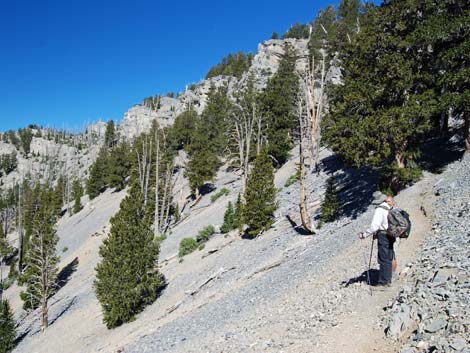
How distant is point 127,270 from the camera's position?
77.7 feet

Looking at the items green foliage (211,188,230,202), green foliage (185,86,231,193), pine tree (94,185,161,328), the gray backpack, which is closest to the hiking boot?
the gray backpack

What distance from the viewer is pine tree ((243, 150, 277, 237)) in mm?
26812

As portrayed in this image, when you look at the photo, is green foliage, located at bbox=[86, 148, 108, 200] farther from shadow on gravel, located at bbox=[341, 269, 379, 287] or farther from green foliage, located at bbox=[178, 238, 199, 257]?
shadow on gravel, located at bbox=[341, 269, 379, 287]

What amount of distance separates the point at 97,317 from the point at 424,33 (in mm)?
27123

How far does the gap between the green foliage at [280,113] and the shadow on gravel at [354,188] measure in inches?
420

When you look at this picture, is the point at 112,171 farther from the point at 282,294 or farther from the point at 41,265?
the point at 282,294

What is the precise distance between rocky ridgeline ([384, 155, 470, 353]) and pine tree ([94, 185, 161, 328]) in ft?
58.6

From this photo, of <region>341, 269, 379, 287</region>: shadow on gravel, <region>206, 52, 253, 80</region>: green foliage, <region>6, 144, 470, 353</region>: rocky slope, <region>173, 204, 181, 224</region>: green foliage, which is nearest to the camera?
<region>6, 144, 470, 353</region>: rocky slope

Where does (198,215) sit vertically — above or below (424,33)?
below

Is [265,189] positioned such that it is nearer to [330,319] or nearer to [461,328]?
[330,319]

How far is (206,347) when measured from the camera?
1122 cm

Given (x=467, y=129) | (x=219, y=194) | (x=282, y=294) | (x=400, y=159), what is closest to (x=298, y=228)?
(x=400, y=159)

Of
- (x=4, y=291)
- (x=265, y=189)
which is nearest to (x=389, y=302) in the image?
(x=265, y=189)

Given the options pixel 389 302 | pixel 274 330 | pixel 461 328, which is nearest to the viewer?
pixel 461 328
